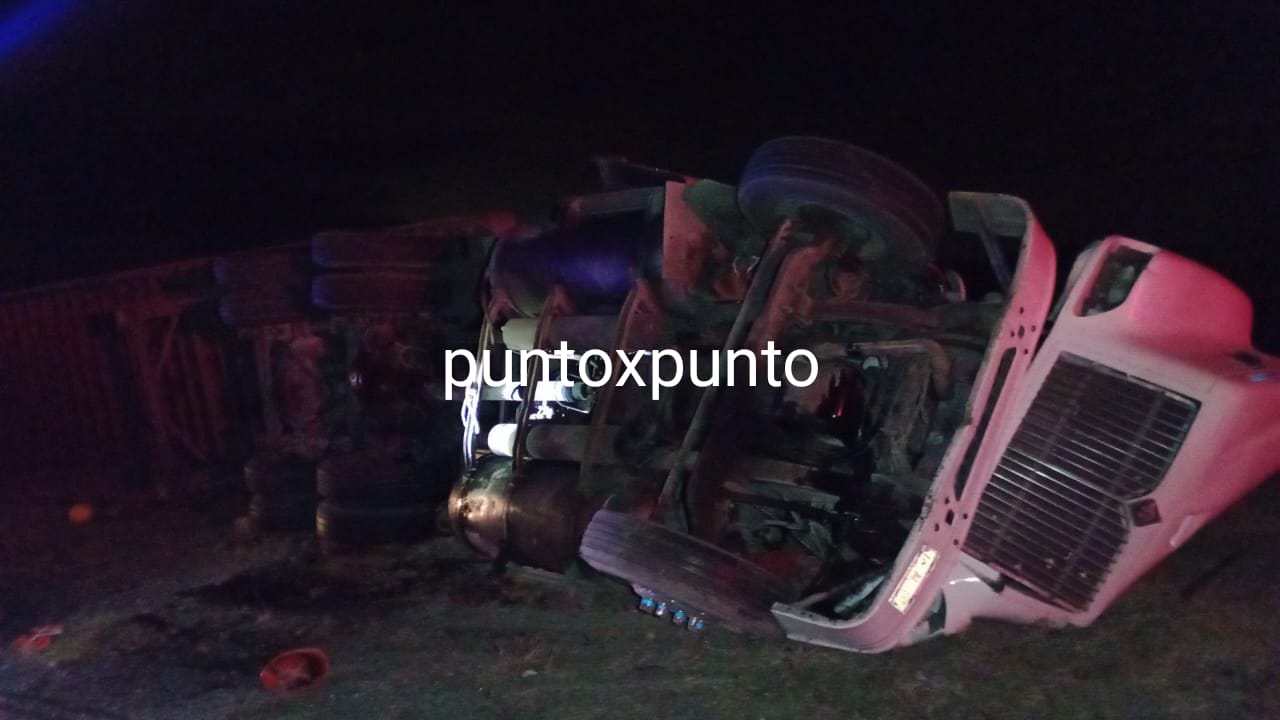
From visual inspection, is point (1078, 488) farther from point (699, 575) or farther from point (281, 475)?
point (281, 475)

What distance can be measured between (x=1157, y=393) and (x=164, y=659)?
3.71 m

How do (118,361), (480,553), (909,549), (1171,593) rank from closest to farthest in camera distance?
(909,549), (1171,593), (480,553), (118,361)

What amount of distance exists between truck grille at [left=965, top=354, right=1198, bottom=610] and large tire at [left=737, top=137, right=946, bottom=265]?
78 cm

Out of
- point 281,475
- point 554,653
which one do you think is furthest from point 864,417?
point 281,475

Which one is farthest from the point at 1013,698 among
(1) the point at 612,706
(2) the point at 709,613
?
(1) the point at 612,706

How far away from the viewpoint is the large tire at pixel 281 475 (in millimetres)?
4863

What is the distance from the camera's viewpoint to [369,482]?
4504 millimetres

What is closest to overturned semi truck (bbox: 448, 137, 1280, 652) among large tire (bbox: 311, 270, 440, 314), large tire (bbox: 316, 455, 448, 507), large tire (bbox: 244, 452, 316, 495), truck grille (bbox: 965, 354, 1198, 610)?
truck grille (bbox: 965, 354, 1198, 610)

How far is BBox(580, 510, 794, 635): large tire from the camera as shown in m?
2.53

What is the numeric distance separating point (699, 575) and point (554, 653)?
35.7 inches

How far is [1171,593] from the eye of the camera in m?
3.12

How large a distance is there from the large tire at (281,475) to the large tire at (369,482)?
13.4 inches

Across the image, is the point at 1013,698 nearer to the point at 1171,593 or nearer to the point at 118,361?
the point at 1171,593

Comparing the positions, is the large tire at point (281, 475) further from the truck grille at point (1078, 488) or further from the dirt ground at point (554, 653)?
Result: the truck grille at point (1078, 488)
